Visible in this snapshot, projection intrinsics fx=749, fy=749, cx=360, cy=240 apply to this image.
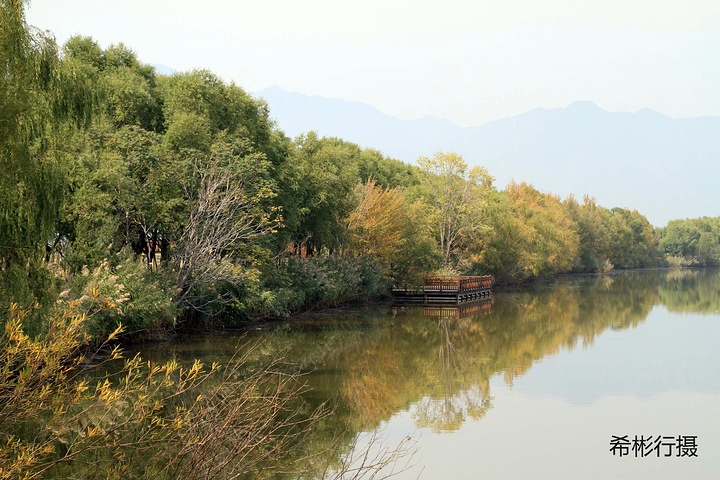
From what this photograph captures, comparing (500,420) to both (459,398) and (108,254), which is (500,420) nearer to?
(459,398)

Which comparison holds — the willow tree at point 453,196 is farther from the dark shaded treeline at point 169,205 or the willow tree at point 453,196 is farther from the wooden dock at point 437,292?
the wooden dock at point 437,292

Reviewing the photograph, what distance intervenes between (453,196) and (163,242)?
32.1 metres

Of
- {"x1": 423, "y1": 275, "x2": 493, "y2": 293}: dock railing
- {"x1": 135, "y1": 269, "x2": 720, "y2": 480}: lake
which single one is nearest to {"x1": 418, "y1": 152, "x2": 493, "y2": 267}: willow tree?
{"x1": 423, "y1": 275, "x2": 493, "y2": 293}: dock railing

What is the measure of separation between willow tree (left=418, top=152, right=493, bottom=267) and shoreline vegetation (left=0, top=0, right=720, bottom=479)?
181mm

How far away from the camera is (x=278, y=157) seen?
124ft

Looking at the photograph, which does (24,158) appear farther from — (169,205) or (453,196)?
(453,196)

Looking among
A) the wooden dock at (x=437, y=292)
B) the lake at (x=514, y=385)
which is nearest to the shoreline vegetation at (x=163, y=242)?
the wooden dock at (x=437, y=292)

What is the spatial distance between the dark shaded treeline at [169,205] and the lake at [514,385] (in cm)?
224

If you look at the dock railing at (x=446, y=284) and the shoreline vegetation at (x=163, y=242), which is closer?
the shoreline vegetation at (x=163, y=242)

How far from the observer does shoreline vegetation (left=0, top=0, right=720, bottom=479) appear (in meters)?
7.48

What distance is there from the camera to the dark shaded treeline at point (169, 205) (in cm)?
1423

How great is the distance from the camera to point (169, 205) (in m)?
29.1

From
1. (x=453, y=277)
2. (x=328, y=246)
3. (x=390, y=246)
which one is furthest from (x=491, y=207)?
(x=328, y=246)

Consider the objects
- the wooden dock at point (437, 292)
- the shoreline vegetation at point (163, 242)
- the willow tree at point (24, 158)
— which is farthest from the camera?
the wooden dock at point (437, 292)
